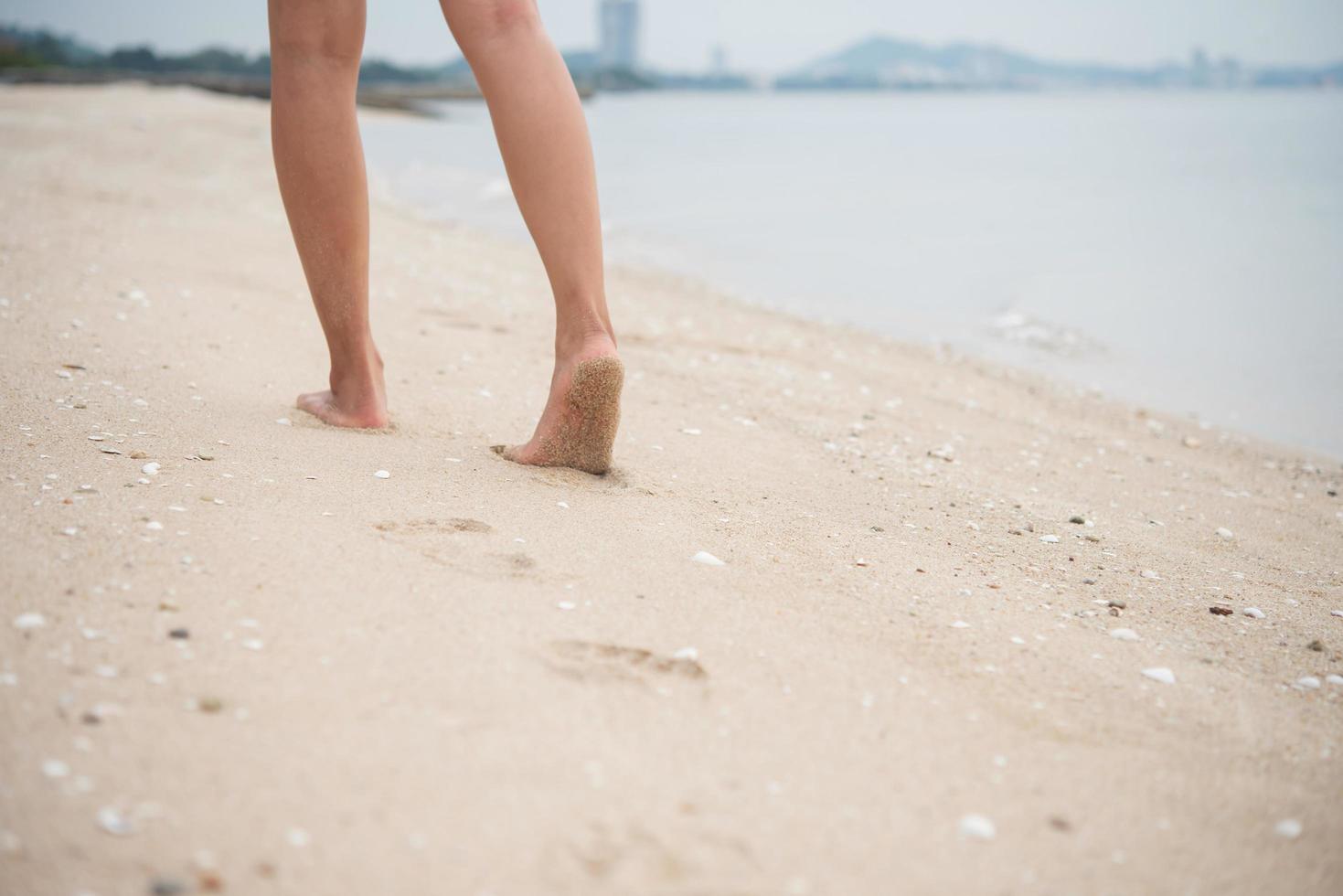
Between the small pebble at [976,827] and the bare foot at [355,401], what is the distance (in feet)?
4.90

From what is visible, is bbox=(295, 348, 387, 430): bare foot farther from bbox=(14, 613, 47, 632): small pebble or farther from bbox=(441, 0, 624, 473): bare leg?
bbox=(14, 613, 47, 632): small pebble

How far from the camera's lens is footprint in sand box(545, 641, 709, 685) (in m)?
1.29

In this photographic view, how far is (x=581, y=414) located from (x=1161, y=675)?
104 cm

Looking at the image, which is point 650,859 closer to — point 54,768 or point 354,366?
point 54,768

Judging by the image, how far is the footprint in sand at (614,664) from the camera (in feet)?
4.23

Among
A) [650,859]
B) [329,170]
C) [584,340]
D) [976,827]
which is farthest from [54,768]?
[329,170]

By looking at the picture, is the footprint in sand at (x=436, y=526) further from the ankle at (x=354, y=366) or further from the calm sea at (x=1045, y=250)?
the calm sea at (x=1045, y=250)

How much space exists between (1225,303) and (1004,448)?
3.83 metres

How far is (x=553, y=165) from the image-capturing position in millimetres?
1856

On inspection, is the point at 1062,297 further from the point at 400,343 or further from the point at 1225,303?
the point at 400,343

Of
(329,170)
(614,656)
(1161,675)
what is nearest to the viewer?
(614,656)

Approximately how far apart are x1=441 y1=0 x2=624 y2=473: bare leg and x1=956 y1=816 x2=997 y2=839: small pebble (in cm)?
100

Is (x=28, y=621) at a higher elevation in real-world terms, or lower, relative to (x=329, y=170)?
lower

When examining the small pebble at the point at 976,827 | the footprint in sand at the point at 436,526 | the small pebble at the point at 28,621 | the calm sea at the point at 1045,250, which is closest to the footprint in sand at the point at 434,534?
the footprint in sand at the point at 436,526
